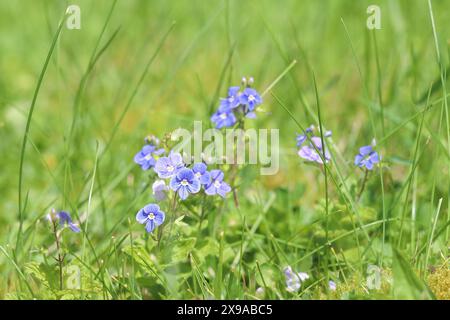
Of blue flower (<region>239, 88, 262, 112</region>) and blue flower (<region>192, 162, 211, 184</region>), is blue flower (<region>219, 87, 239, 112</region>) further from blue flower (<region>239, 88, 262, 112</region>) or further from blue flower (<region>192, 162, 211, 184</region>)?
blue flower (<region>192, 162, 211, 184</region>)

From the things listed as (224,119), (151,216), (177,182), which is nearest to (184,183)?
(177,182)

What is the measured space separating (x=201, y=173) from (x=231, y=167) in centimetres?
46

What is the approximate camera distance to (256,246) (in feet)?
8.36

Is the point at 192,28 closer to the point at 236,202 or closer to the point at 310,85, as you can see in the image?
the point at 310,85

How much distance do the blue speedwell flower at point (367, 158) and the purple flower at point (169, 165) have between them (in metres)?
0.67

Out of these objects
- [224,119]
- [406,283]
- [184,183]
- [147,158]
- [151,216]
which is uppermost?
[224,119]

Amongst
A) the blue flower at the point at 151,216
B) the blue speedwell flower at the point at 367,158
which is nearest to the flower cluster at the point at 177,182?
the blue flower at the point at 151,216

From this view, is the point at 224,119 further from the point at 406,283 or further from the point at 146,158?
the point at 406,283

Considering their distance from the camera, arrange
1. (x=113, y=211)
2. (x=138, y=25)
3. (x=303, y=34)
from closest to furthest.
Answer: (x=113, y=211), (x=303, y=34), (x=138, y=25)

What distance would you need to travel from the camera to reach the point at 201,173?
7.25 ft

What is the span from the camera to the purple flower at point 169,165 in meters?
2.20
